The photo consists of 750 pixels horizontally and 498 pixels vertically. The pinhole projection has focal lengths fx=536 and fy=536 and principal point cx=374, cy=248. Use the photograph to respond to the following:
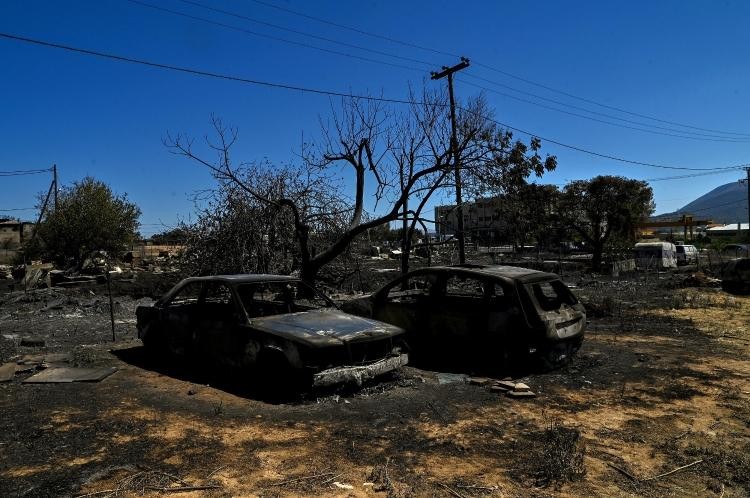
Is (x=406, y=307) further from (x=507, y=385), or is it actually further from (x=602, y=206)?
(x=602, y=206)

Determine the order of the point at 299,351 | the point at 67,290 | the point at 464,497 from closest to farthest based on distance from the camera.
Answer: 1. the point at 464,497
2. the point at 299,351
3. the point at 67,290

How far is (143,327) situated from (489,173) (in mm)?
9649

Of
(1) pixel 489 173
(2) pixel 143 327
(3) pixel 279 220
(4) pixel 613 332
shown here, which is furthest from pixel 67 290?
(4) pixel 613 332

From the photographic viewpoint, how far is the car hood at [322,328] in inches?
233

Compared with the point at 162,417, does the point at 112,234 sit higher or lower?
higher

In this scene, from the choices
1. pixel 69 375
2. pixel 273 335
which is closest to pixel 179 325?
pixel 69 375

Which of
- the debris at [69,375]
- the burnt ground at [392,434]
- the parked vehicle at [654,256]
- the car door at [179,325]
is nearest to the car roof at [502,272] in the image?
the burnt ground at [392,434]

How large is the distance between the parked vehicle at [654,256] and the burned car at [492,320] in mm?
26823

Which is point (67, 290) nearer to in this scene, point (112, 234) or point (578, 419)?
point (112, 234)

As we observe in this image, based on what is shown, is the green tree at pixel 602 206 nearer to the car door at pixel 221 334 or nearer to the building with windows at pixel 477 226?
the building with windows at pixel 477 226

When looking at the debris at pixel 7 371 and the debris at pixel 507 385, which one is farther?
the debris at pixel 7 371

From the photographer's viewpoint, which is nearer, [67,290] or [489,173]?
[489,173]

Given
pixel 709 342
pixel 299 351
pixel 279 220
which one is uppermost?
pixel 279 220

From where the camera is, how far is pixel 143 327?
8.25m
